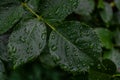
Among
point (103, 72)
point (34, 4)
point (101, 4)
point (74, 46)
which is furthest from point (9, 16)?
point (101, 4)

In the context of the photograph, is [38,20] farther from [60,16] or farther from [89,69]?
[89,69]

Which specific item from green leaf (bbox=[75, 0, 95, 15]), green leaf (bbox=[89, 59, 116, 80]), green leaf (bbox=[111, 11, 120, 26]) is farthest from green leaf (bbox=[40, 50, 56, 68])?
green leaf (bbox=[111, 11, 120, 26])

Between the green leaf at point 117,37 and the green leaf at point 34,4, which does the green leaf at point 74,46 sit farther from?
the green leaf at point 117,37

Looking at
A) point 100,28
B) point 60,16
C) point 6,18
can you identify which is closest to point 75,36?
point 60,16

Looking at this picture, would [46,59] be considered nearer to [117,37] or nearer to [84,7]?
[84,7]

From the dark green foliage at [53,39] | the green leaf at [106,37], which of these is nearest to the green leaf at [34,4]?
the dark green foliage at [53,39]

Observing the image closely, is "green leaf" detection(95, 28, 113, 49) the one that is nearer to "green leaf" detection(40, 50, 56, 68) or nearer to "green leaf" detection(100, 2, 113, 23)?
"green leaf" detection(100, 2, 113, 23)
